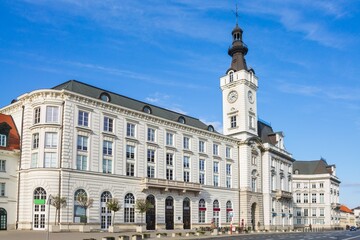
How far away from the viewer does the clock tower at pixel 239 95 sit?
80250 mm

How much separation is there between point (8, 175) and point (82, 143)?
9536 mm

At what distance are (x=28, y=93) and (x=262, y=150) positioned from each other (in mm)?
48030

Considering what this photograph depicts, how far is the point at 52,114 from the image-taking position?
49.5 metres

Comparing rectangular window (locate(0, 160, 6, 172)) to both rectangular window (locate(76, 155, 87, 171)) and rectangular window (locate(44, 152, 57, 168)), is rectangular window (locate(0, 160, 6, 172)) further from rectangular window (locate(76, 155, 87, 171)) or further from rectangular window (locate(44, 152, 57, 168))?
rectangular window (locate(76, 155, 87, 171))

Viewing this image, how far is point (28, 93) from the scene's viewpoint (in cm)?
5119

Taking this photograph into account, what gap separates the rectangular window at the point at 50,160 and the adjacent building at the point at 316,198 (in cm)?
8400

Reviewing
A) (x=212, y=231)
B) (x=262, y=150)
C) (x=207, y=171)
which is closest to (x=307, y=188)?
(x=262, y=150)

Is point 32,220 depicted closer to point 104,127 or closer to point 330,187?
point 104,127

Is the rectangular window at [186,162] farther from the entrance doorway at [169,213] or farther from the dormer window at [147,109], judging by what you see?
the dormer window at [147,109]

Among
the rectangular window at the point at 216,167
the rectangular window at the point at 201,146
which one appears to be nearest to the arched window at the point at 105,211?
the rectangular window at the point at 201,146

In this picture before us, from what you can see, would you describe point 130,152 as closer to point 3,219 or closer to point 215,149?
point 3,219

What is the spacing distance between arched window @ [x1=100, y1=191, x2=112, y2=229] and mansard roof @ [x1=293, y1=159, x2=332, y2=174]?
8718cm

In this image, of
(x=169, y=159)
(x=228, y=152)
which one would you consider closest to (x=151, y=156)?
(x=169, y=159)

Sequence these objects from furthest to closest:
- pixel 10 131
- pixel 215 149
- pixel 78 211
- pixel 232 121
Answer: pixel 232 121, pixel 215 149, pixel 10 131, pixel 78 211
